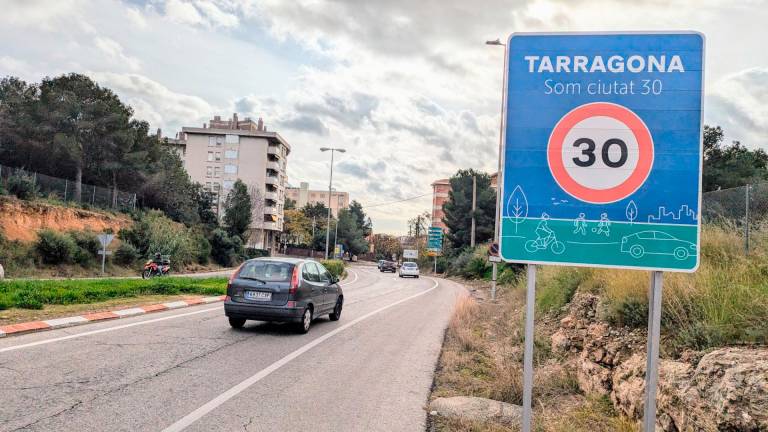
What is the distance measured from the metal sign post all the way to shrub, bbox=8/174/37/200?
37.3m

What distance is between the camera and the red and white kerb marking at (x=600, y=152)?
11.4ft

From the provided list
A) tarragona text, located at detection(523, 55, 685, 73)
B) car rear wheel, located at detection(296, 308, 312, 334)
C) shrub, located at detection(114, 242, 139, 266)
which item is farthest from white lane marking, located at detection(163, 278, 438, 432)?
shrub, located at detection(114, 242, 139, 266)

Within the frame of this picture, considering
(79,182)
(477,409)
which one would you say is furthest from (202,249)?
(477,409)

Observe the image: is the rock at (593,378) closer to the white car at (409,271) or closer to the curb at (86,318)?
the curb at (86,318)

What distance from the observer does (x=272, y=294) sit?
11211 millimetres

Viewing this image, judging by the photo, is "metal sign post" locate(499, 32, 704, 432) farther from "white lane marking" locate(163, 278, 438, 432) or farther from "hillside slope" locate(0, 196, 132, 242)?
"hillside slope" locate(0, 196, 132, 242)

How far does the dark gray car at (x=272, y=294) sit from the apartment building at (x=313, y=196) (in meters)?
152

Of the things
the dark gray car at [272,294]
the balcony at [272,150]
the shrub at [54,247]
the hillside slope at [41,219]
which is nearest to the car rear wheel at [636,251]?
the dark gray car at [272,294]

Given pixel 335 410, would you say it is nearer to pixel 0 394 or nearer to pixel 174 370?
pixel 174 370

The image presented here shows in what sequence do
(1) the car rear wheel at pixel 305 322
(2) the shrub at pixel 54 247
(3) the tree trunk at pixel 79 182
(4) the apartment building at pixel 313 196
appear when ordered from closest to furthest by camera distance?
(1) the car rear wheel at pixel 305 322 → (2) the shrub at pixel 54 247 → (3) the tree trunk at pixel 79 182 → (4) the apartment building at pixel 313 196

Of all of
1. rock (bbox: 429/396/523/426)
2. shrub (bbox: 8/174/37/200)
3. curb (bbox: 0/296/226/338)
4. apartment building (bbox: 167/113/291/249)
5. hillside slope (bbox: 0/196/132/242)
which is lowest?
curb (bbox: 0/296/226/338)

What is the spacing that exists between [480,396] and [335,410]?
190 cm

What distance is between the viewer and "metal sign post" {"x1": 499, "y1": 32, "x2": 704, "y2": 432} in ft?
11.3

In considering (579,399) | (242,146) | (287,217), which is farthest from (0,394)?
(287,217)
